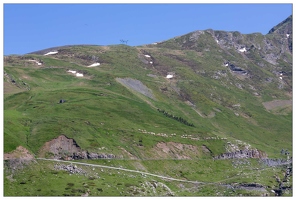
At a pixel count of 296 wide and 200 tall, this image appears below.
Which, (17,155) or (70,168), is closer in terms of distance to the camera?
(17,155)

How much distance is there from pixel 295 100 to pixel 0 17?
243 ft

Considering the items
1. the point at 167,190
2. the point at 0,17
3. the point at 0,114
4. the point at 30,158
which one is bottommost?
the point at 167,190

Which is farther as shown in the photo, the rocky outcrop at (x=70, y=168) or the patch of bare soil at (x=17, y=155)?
the rocky outcrop at (x=70, y=168)

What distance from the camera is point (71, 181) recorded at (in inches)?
7219

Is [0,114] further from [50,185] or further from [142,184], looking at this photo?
[142,184]

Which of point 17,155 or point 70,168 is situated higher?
point 17,155

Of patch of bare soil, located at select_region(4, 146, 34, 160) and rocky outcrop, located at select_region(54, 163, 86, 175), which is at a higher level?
patch of bare soil, located at select_region(4, 146, 34, 160)

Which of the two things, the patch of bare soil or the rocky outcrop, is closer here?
the patch of bare soil

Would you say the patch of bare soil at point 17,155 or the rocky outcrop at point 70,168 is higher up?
the patch of bare soil at point 17,155

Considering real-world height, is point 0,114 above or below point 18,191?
above

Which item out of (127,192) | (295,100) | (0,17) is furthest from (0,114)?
(295,100)

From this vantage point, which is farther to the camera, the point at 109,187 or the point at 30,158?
the point at 30,158

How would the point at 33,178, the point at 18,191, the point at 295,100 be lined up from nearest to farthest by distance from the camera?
the point at 295,100, the point at 18,191, the point at 33,178

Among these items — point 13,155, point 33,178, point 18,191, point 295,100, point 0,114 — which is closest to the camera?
point 295,100
